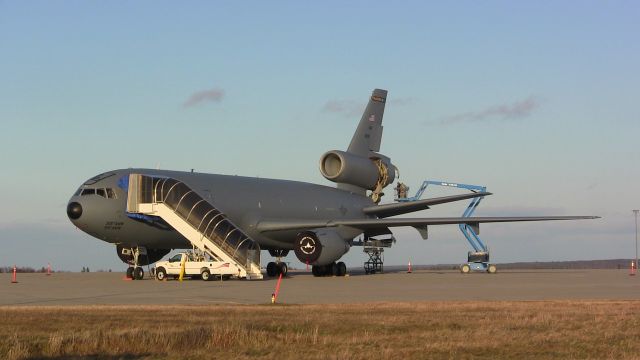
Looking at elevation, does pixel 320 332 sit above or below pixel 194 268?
below

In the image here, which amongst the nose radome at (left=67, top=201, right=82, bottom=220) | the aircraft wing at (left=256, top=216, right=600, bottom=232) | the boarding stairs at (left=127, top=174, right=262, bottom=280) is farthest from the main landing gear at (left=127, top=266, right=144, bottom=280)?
the aircraft wing at (left=256, top=216, right=600, bottom=232)

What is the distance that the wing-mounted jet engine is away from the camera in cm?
4784

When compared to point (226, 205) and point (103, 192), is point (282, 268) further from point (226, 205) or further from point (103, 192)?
point (103, 192)

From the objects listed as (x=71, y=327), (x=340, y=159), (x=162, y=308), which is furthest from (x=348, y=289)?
(x=340, y=159)

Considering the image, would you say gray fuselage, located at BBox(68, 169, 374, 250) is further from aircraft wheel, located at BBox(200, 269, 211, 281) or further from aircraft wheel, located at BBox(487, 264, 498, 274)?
aircraft wheel, located at BBox(487, 264, 498, 274)

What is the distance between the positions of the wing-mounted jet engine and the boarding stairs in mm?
4353

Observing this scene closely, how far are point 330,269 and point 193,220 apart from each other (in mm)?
10231

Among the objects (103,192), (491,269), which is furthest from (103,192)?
(491,269)

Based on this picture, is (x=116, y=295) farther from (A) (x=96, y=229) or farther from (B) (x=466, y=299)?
(A) (x=96, y=229)

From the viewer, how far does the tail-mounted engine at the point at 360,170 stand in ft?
189

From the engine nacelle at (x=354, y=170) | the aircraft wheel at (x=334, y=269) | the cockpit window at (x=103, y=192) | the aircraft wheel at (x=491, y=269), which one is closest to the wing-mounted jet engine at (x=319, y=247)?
the aircraft wheel at (x=334, y=269)

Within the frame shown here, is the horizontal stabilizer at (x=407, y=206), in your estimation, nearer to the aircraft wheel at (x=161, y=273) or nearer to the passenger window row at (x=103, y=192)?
the aircraft wheel at (x=161, y=273)

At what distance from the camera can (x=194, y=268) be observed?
142ft

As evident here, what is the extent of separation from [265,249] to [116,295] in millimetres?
23308
